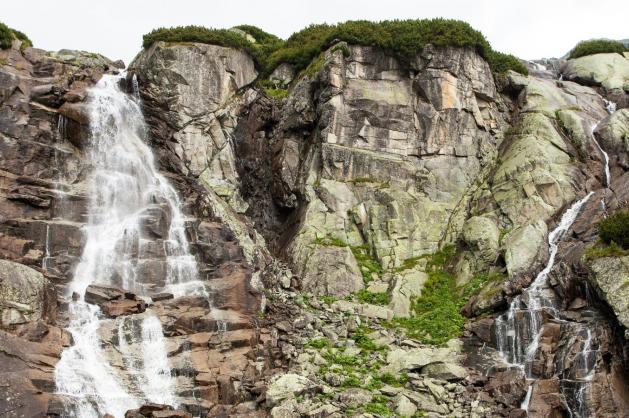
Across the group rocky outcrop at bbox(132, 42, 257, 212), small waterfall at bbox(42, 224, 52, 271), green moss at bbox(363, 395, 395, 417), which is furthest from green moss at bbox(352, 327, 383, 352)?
small waterfall at bbox(42, 224, 52, 271)

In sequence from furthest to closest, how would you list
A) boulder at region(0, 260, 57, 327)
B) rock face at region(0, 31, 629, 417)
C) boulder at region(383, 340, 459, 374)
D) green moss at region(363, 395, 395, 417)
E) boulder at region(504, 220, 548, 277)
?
boulder at region(504, 220, 548, 277)
boulder at region(383, 340, 459, 374)
rock face at region(0, 31, 629, 417)
green moss at region(363, 395, 395, 417)
boulder at region(0, 260, 57, 327)

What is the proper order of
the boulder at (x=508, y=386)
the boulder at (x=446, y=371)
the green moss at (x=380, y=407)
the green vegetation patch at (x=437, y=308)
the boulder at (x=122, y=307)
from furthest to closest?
1. the green vegetation patch at (x=437, y=308)
2. the boulder at (x=122, y=307)
3. the boulder at (x=446, y=371)
4. the boulder at (x=508, y=386)
5. the green moss at (x=380, y=407)

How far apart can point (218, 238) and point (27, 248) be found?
32.8 ft

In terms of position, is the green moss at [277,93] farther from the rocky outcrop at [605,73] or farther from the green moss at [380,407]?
the green moss at [380,407]

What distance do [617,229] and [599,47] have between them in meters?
31.0

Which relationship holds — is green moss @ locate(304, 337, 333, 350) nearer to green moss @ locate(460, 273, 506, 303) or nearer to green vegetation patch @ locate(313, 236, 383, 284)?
green vegetation patch @ locate(313, 236, 383, 284)

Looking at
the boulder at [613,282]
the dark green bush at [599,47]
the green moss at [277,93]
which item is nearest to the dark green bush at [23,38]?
the green moss at [277,93]

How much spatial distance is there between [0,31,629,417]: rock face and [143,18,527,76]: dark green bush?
762 mm

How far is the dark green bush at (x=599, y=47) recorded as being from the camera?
51.8 meters

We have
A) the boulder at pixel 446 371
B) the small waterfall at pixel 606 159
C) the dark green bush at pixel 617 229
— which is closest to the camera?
the boulder at pixel 446 371

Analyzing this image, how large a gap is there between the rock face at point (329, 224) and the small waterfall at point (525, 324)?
1.79 ft

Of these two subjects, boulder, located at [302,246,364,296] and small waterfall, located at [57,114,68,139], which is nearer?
boulder, located at [302,246,364,296]

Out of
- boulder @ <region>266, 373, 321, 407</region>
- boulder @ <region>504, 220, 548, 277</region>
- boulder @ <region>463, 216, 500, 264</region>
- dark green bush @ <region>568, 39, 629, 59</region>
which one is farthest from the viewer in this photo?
dark green bush @ <region>568, 39, 629, 59</region>

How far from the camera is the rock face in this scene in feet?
82.5
